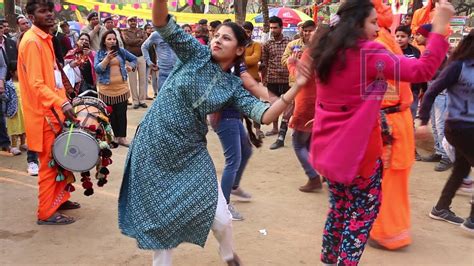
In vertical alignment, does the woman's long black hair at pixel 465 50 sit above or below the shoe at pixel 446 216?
above

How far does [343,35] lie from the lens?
2445 mm

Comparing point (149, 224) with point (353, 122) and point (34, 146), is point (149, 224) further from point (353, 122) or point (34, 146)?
point (34, 146)

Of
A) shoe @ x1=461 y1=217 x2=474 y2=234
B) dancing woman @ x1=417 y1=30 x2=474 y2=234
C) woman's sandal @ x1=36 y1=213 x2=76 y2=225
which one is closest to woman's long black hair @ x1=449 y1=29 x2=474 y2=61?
dancing woman @ x1=417 y1=30 x2=474 y2=234

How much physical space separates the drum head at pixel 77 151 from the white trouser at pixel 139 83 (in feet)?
20.9

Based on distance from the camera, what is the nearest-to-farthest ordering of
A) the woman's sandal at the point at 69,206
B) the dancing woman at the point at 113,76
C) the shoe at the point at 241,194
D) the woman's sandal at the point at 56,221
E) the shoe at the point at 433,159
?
1. the woman's sandal at the point at 56,221
2. the woman's sandal at the point at 69,206
3. the shoe at the point at 241,194
4. the shoe at the point at 433,159
5. the dancing woman at the point at 113,76

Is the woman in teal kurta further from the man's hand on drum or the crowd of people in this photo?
the man's hand on drum

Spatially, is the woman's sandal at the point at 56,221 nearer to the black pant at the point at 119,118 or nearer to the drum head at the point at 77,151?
the drum head at the point at 77,151

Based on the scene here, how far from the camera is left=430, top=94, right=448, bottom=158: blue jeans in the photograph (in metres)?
5.92

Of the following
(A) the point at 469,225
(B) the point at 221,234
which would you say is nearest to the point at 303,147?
(A) the point at 469,225

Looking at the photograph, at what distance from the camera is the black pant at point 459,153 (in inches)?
150

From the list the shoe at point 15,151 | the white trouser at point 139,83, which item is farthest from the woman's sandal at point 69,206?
the white trouser at point 139,83

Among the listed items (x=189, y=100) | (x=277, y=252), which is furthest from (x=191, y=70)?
(x=277, y=252)

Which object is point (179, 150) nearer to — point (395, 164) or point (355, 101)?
point (355, 101)

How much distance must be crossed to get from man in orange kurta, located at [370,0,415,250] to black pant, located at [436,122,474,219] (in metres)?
0.52
